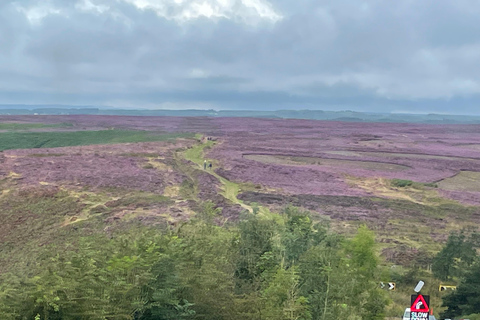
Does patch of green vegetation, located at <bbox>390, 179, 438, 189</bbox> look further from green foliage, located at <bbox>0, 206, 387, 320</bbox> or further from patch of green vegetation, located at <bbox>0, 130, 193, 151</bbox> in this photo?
patch of green vegetation, located at <bbox>0, 130, 193, 151</bbox>

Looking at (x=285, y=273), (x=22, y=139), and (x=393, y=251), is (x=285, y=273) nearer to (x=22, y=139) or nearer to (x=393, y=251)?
(x=393, y=251)

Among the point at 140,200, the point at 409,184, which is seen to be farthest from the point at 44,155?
the point at 409,184

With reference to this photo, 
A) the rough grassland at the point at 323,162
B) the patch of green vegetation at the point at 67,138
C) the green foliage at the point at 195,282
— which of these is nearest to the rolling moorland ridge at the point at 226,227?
the green foliage at the point at 195,282

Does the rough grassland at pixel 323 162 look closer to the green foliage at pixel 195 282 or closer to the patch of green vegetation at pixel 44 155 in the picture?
the patch of green vegetation at pixel 44 155

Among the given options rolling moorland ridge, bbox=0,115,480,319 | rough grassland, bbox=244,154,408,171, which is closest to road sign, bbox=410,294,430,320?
rolling moorland ridge, bbox=0,115,480,319

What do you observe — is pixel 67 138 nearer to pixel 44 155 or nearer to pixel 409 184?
pixel 44 155

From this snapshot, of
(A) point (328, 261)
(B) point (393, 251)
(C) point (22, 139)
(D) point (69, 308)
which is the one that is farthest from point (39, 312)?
(C) point (22, 139)

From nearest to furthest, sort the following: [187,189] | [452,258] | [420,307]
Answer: [420,307] → [452,258] → [187,189]
